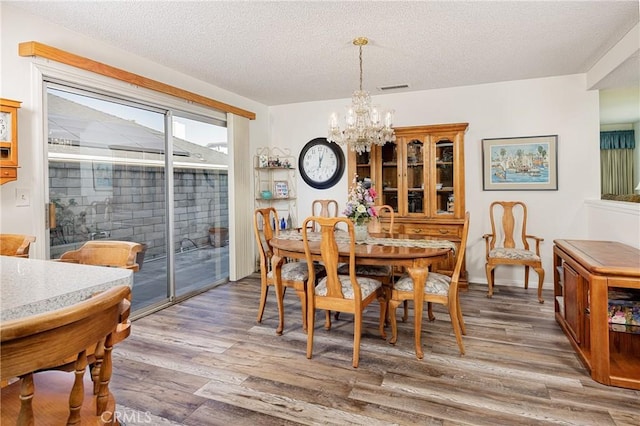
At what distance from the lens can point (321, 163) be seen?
17.5ft

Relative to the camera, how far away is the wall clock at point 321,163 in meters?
5.23

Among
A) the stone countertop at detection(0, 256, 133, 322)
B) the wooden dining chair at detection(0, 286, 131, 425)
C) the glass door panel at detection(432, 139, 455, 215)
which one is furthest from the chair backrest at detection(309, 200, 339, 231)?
the wooden dining chair at detection(0, 286, 131, 425)

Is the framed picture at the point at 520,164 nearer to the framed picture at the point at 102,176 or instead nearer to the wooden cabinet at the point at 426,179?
the wooden cabinet at the point at 426,179

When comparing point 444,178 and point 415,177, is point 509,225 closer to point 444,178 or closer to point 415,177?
point 444,178

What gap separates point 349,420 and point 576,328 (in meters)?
1.84

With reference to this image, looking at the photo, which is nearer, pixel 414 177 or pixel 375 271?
pixel 375 271

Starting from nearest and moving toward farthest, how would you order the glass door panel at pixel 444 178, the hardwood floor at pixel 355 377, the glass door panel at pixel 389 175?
the hardwood floor at pixel 355 377 → the glass door panel at pixel 444 178 → the glass door panel at pixel 389 175

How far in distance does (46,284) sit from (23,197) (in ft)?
6.69

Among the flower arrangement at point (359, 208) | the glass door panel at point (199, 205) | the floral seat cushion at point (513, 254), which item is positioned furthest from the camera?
the glass door panel at point (199, 205)

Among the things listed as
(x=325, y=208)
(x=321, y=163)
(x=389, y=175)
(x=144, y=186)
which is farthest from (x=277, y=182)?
(x=144, y=186)

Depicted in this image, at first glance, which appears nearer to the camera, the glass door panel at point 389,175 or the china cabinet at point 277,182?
the glass door panel at point 389,175

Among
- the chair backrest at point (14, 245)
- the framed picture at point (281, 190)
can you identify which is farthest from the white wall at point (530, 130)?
the chair backrest at point (14, 245)

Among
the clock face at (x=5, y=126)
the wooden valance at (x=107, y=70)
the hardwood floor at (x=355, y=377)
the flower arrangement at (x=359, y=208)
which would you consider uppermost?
the wooden valance at (x=107, y=70)

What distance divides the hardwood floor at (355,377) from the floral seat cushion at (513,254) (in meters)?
0.68
